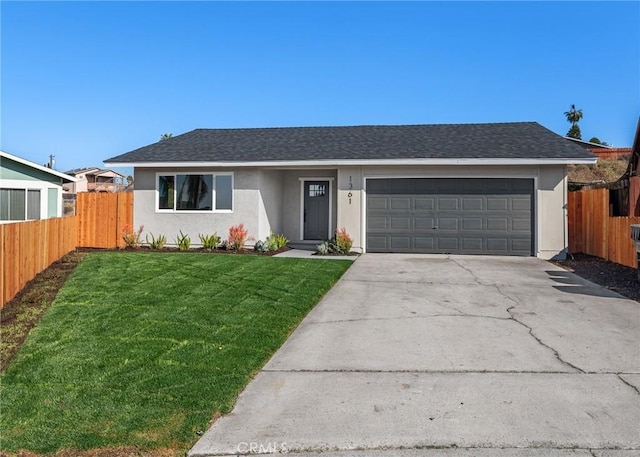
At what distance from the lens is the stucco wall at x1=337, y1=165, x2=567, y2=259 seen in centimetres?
1438

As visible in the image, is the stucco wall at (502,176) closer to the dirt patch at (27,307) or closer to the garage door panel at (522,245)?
the garage door panel at (522,245)

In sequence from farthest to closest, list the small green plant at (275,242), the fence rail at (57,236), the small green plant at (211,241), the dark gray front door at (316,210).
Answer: the dark gray front door at (316,210) → the small green plant at (211,241) → the small green plant at (275,242) → the fence rail at (57,236)

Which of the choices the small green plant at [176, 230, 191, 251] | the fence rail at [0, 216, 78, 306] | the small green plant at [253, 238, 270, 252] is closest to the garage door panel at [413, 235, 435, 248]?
the small green plant at [253, 238, 270, 252]

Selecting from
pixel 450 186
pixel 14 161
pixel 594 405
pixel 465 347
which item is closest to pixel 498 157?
pixel 450 186

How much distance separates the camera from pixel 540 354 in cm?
546

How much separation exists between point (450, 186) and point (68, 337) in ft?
38.6

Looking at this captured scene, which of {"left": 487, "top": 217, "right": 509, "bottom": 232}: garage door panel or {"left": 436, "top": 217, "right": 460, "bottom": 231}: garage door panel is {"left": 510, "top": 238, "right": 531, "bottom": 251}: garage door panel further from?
{"left": 436, "top": 217, "right": 460, "bottom": 231}: garage door panel

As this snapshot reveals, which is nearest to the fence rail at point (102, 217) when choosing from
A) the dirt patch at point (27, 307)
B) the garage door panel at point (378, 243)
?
the dirt patch at point (27, 307)

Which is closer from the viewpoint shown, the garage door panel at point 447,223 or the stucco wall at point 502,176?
the stucco wall at point 502,176

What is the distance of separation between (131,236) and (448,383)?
1349 centimetres

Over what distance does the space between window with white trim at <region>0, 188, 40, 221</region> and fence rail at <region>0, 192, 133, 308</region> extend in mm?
3189

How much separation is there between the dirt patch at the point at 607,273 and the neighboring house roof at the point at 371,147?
2.75 metres

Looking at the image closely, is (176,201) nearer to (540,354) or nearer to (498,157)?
(498,157)

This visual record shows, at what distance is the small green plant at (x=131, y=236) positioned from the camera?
52.2 ft
